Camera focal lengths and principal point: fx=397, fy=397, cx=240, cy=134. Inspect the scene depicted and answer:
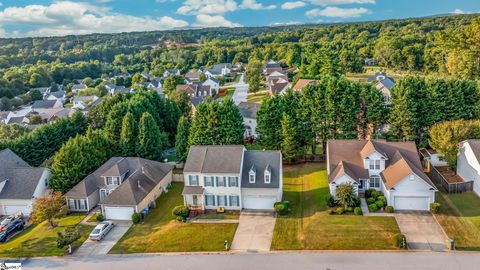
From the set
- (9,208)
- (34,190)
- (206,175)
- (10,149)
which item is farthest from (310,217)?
(10,149)

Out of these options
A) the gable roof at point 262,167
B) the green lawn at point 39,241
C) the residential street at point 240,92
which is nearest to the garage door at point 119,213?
the green lawn at point 39,241

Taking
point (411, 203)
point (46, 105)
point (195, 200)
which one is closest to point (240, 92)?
point (46, 105)

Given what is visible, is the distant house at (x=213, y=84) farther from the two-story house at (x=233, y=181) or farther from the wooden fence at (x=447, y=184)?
the wooden fence at (x=447, y=184)

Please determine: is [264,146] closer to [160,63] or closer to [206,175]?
[206,175]

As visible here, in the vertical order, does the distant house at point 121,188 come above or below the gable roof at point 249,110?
below

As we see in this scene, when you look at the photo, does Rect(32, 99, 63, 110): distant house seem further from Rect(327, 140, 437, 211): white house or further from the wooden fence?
the wooden fence

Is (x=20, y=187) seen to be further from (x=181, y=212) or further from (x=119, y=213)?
(x=181, y=212)
